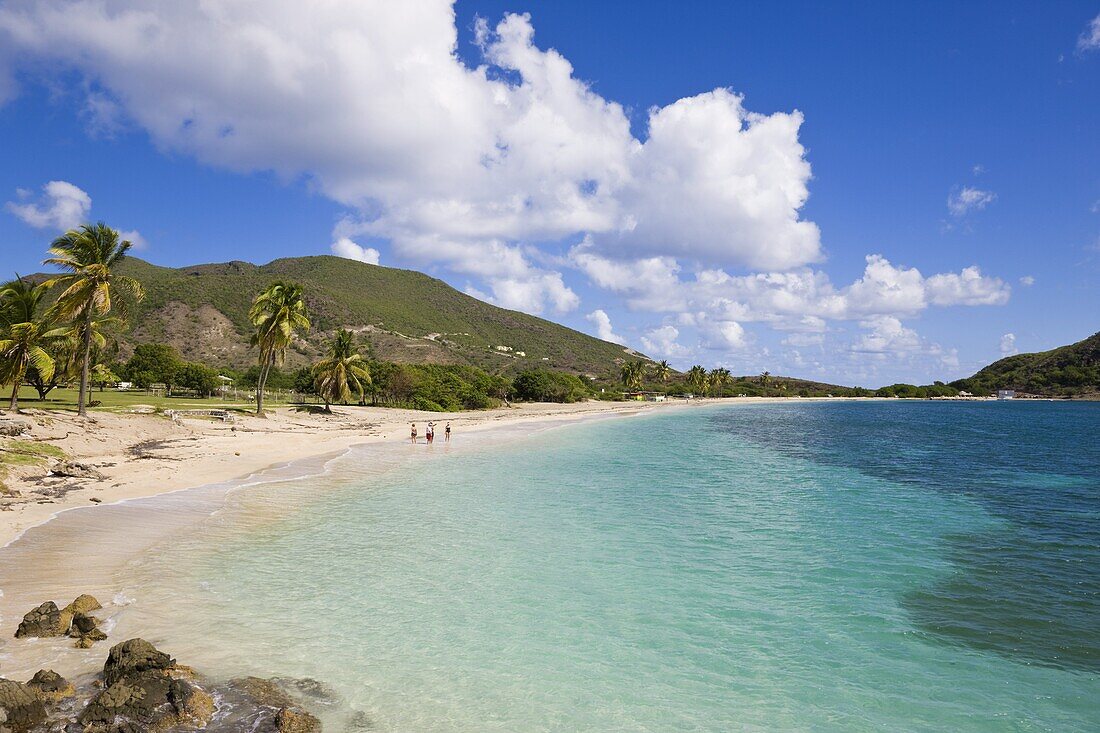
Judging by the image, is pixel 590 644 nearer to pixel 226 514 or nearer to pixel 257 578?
pixel 257 578

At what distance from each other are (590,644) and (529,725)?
2.57m

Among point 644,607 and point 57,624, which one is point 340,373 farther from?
point 644,607

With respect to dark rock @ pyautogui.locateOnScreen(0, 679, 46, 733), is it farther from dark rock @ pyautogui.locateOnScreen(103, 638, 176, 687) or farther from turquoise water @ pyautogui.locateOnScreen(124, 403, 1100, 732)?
turquoise water @ pyautogui.locateOnScreen(124, 403, 1100, 732)

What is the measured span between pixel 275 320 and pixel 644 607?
4292 cm

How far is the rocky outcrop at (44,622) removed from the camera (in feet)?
28.1

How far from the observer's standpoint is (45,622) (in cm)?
871

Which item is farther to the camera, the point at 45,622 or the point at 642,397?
the point at 642,397

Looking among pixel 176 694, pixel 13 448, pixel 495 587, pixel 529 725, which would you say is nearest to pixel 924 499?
pixel 495 587

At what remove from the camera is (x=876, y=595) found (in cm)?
1254

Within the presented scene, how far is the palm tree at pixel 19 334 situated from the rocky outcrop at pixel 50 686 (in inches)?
1167

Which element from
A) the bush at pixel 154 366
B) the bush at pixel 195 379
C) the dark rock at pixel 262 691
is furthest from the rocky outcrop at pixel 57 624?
the bush at pixel 154 366

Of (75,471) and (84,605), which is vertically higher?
(75,471)

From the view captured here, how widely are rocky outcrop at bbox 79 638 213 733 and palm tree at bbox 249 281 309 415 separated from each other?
41224mm

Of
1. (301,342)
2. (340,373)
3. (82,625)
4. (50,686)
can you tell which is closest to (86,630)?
(82,625)
